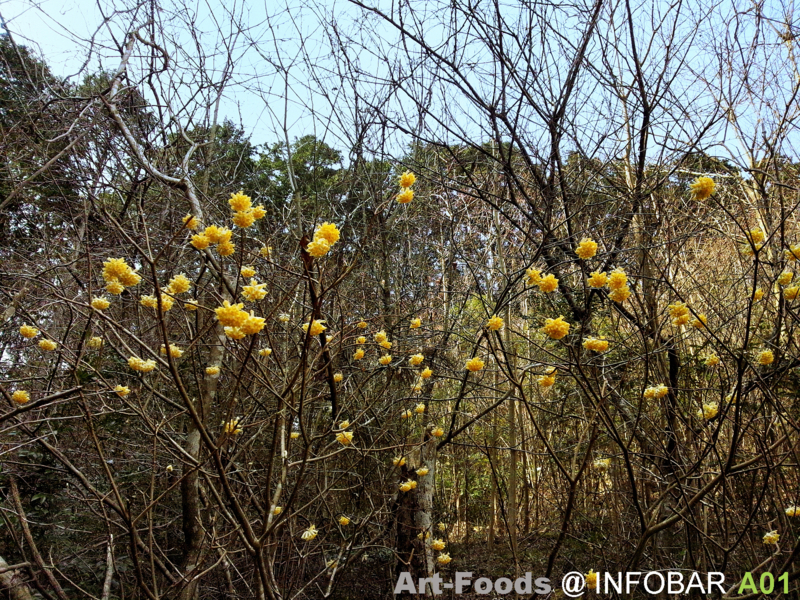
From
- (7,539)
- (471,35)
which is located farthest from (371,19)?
(7,539)

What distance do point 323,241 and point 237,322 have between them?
34cm

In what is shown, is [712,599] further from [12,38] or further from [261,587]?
[12,38]

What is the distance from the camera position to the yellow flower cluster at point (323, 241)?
1.36 metres

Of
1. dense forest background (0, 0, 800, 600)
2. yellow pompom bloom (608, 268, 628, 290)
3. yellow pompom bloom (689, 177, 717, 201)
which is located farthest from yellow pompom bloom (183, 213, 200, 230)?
yellow pompom bloom (689, 177, 717, 201)

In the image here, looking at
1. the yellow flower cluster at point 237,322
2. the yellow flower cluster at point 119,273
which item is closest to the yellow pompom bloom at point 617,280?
the yellow flower cluster at point 237,322

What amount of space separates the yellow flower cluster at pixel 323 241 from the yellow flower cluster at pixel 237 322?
0.26m

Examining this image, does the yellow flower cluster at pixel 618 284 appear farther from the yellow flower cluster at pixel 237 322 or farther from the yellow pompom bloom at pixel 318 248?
the yellow flower cluster at pixel 237 322

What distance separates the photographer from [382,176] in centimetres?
445

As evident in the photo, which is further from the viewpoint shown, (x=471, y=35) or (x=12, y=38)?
(x=12, y=38)

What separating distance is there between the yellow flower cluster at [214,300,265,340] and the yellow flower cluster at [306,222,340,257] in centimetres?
26

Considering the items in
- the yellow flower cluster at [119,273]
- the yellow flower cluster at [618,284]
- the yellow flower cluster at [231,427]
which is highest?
the yellow flower cluster at [618,284]

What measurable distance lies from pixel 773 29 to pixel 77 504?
5738mm

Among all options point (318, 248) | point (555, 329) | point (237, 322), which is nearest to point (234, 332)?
point (237, 322)

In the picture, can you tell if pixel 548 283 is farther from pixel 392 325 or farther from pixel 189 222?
pixel 392 325
